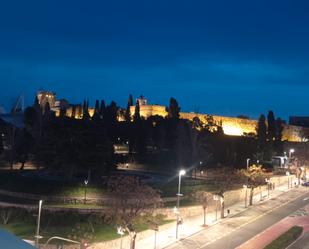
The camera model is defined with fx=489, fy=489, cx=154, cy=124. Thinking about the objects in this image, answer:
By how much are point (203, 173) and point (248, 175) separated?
17.2 meters

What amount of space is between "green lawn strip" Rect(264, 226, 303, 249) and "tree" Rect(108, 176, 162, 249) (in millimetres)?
8076

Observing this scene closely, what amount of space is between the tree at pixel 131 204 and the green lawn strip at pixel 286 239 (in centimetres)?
808

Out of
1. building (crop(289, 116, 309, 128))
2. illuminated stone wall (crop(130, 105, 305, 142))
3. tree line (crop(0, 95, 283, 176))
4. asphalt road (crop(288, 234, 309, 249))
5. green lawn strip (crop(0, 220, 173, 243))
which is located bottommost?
asphalt road (crop(288, 234, 309, 249))

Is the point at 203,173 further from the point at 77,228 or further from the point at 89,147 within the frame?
the point at 77,228

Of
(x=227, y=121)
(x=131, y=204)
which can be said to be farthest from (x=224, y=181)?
(x=227, y=121)

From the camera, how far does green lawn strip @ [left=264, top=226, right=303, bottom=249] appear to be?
104ft

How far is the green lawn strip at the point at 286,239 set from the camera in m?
31.6

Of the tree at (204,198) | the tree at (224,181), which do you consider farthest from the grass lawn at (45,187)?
the tree at (224,181)

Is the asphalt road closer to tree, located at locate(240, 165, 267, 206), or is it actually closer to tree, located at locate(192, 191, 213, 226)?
tree, located at locate(192, 191, 213, 226)

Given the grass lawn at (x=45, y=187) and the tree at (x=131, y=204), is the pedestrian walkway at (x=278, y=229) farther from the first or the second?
the grass lawn at (x=45, y=187)

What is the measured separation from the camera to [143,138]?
79562mm

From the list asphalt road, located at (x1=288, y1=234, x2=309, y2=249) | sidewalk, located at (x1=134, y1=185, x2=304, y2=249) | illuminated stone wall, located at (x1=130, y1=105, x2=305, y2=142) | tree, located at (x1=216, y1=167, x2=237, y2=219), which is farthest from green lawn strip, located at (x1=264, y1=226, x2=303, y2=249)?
illuminated stone wall, located at (x1=130, y1=105, x2=305, y2=142)

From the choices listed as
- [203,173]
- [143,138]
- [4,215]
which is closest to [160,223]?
[4,215]

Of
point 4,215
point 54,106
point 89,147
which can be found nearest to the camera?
point 4,215
